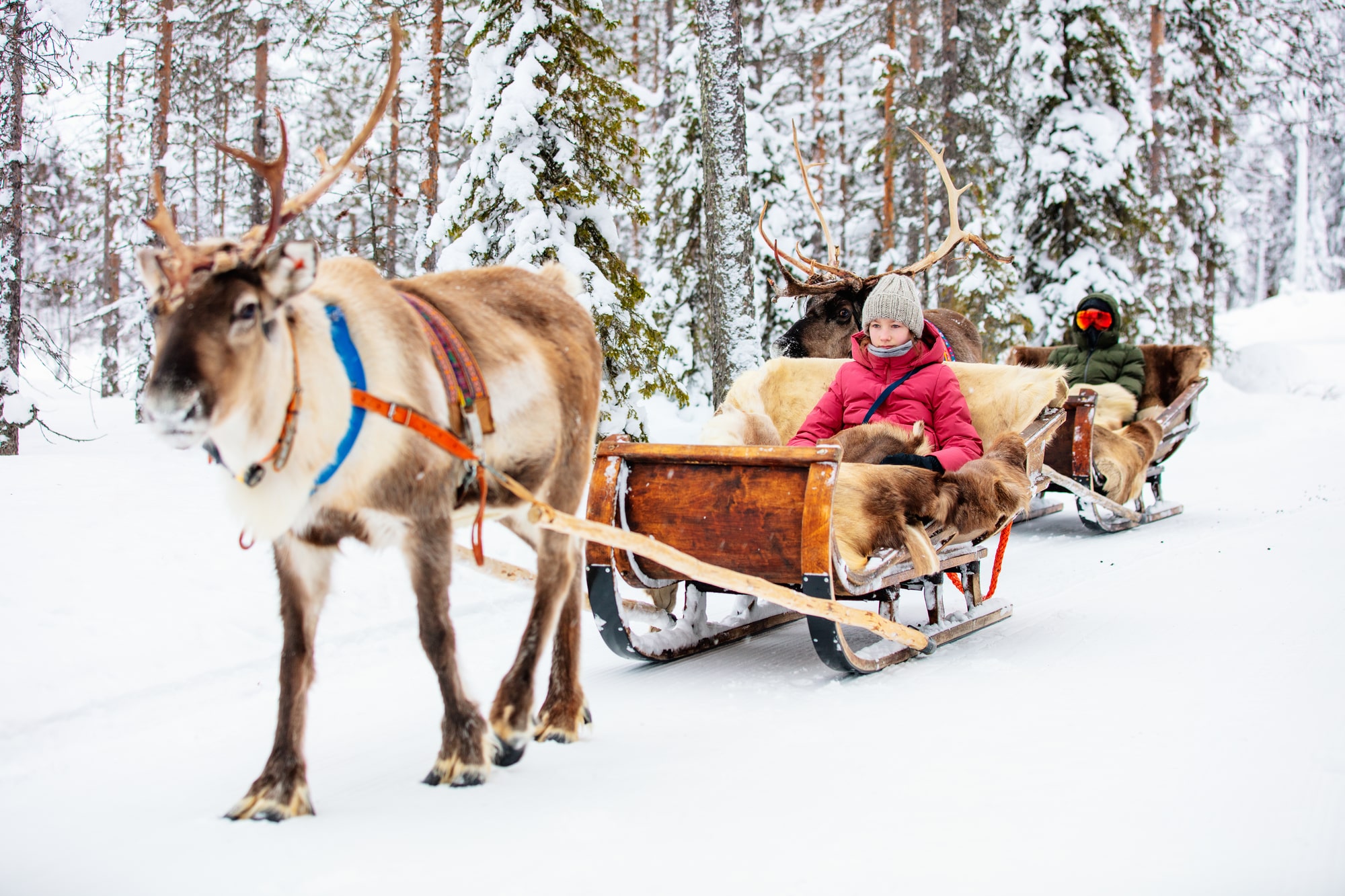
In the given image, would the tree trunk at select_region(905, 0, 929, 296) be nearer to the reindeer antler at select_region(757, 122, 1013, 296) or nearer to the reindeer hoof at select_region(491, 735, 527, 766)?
the reindeer antler at select_region(757, 122, 1013, 296)

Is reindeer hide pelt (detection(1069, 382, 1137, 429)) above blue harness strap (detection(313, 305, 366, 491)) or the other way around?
above

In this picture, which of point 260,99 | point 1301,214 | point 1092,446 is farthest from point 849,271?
point 1301,214

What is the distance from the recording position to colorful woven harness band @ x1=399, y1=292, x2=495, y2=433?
3.11 meters

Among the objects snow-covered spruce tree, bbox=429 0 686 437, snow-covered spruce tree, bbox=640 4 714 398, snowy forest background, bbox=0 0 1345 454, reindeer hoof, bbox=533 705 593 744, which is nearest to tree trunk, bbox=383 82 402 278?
snowy forest background, bbox=0 0 1345 454

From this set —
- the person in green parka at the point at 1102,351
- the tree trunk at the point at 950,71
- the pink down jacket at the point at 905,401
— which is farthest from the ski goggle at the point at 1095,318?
the tree trunk at the point at 950,71

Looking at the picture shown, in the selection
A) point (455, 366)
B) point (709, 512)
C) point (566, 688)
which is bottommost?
point (566, 688)

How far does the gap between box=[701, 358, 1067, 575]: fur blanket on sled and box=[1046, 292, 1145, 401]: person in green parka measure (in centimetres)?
356

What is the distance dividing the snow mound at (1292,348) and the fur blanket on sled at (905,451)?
57.1ft

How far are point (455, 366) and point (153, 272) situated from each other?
0.92m

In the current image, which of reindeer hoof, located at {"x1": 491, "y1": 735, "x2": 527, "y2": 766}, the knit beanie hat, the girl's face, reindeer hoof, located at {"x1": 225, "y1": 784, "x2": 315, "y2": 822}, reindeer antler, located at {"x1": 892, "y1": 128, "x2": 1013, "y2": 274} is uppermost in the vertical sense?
reindeer antler, located at {"x1": 892, "y1": 128, "x2": 1013, "y2": 274}

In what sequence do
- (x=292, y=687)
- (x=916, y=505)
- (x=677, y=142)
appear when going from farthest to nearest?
(x=677, y=142) → (x=916, y=505) → (x=292, y=687)

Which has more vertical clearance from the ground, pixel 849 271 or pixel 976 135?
pixel 976 135

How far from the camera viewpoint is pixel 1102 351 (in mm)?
9320

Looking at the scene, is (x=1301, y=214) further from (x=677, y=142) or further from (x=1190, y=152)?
(x=677, y=142)
